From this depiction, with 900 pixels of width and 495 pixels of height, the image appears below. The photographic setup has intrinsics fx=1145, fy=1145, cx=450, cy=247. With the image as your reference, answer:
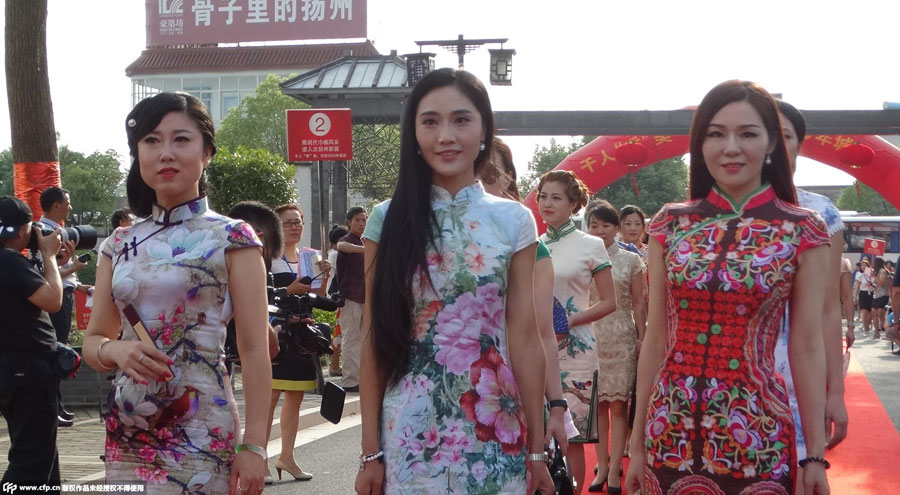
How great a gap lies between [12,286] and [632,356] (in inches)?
161

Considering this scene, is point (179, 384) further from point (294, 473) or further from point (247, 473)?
point (294, 473)

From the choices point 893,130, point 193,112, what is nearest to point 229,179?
point 893,130

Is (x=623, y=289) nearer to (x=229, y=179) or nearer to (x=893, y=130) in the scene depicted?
(x=893, y=130)

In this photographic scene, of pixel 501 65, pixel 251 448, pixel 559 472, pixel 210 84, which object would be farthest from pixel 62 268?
pixel 210 84

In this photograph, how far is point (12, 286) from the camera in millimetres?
5602

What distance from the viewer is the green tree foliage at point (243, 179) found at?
22.8 m

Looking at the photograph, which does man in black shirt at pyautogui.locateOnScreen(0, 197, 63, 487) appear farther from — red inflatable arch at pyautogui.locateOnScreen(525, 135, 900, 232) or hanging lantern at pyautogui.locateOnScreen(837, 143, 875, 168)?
hanging lantern at pyautogui.locateOnScreen(837, 143, 875, 168)

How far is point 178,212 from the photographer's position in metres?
3.29

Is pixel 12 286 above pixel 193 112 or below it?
below

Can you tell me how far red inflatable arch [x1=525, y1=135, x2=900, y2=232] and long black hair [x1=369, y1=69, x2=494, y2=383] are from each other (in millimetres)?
16452

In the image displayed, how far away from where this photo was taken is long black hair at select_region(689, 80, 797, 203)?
3355mm

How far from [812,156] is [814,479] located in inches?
705

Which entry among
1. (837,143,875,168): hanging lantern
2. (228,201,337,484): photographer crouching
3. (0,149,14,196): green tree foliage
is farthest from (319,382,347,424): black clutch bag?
(0,149,14,196): green tree foliage

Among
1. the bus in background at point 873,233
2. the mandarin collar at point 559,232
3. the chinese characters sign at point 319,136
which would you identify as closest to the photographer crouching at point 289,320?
the mandarin collar at point 559,232
